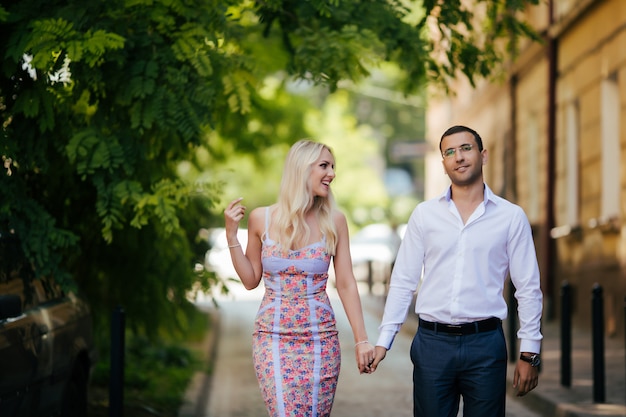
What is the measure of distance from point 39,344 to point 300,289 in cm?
241

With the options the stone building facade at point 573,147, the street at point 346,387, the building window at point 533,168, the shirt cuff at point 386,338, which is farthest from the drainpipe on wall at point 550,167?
the shirt cuff at point 386,338

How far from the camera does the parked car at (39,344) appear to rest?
658 centimetres

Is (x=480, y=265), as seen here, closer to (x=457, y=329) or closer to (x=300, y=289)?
(x=457, y=329)

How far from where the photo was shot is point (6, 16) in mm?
7844

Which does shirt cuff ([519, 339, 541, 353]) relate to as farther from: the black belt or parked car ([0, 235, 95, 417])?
parked car ([0, 235, 95, 417])

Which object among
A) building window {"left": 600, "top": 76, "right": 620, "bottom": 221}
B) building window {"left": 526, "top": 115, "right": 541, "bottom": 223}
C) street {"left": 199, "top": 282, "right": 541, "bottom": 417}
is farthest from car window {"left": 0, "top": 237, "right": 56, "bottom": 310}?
building window {"left": 526, "top": 115, "right": 541, "bottom": 223}

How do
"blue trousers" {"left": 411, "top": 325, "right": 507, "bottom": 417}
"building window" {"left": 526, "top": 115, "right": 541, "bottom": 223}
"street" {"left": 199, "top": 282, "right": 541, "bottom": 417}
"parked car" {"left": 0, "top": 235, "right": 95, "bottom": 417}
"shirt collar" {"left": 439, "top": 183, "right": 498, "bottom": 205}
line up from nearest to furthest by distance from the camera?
"blue trousers" {"left": 411, "top": 325, "right": 507, "bottom": 417}, "shirt collar" {"left": 439, "top": 183, "right": 498, "bottom": 205}, "parked car" {"left": 0, "top": 235, "right": 95, "bottom": 417}, "street" {"left": 199, "top": 282, "right": 541, "bottom": 417}, "building window" {"left": 526, "top": 115, "right": 541, "bottom": 223}

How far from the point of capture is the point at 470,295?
17.4 ft

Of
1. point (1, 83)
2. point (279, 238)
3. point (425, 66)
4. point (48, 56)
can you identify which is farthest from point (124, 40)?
point (425, 66)

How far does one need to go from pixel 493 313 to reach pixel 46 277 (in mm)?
3870

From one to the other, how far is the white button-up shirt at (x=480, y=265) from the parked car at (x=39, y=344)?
92.1 inches

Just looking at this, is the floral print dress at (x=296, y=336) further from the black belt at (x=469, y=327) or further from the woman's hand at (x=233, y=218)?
the black belt at (x=469, y=327)

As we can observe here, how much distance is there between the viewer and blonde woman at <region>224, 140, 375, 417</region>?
5.38 m

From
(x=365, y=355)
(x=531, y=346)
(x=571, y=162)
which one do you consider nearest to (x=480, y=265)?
(x=531, y=346)
